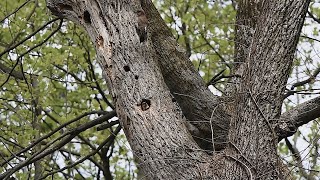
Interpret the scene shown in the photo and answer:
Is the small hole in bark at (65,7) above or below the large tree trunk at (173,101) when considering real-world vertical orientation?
above

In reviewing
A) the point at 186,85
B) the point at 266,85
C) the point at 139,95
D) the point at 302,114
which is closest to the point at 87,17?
the point at 139,95

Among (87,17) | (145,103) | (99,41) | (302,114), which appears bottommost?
(302,114)

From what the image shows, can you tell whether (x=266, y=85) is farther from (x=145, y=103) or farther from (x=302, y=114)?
(x=302, y=114)

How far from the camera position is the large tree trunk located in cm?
352

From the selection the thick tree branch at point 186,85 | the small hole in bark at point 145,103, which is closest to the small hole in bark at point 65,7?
the thick tree branch at point 186,85

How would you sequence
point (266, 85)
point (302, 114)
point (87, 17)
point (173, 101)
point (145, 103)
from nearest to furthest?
point (266, 85)
point (145, 103)
point (173, 101)
point (87, 17)
point (302, 114)

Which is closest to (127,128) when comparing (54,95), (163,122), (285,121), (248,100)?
(163,122)

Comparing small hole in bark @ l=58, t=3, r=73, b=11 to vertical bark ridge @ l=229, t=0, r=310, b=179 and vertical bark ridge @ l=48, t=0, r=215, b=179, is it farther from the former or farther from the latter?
vertical bark ridge @ l=229, t=0, r=310, b=179

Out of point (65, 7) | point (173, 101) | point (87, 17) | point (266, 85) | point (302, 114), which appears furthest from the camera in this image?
point (302, 114)

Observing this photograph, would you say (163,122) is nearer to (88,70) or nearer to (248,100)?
(248,100)

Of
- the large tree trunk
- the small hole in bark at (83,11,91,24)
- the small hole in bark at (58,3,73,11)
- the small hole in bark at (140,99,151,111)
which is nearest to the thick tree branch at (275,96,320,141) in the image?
the large tree trunk

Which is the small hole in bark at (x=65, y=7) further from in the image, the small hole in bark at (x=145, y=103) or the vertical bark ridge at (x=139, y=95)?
the small hole in bark at (x=145, y=103)

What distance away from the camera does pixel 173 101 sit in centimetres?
387

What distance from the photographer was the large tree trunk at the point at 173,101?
352 centimetres
